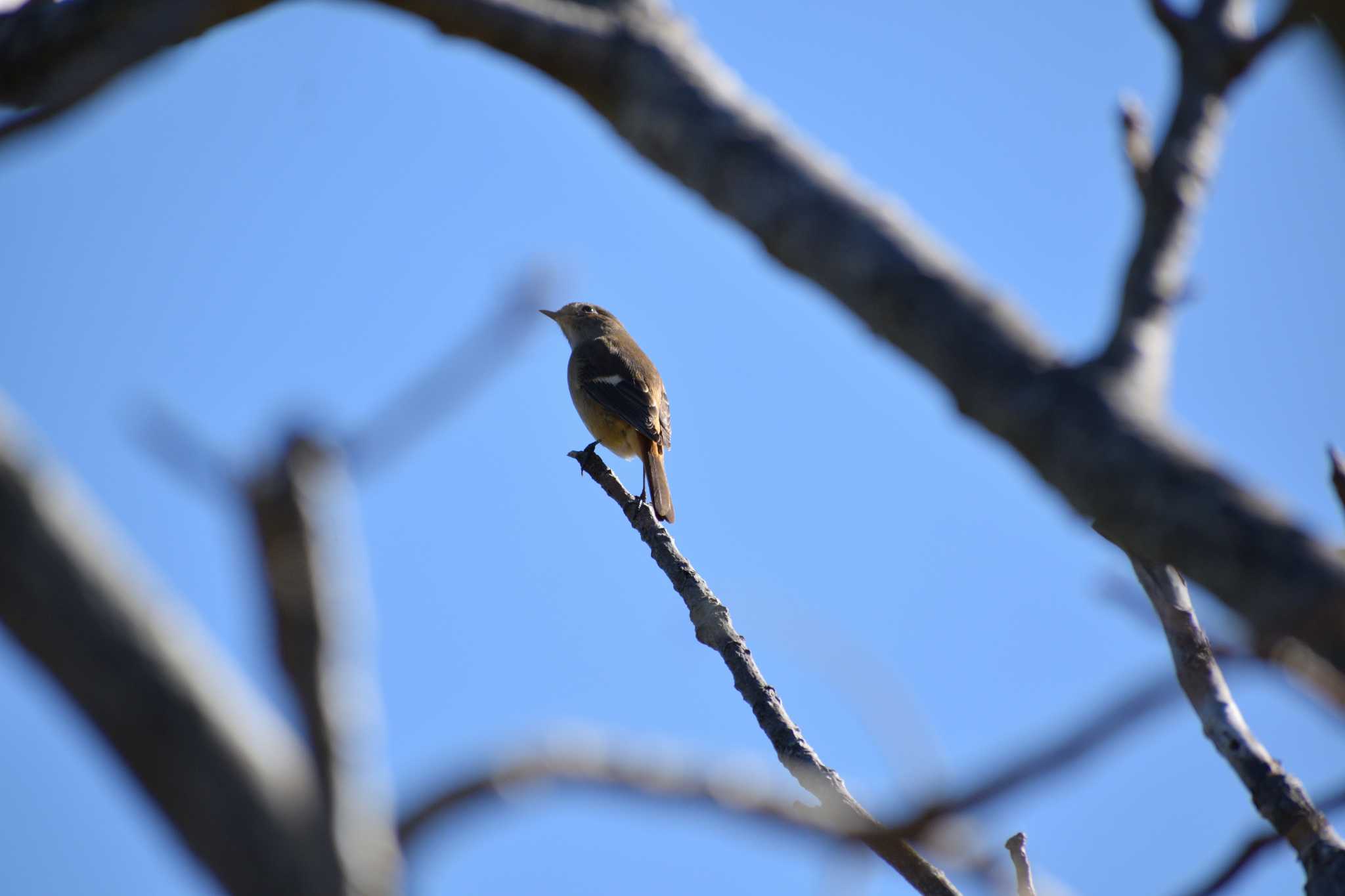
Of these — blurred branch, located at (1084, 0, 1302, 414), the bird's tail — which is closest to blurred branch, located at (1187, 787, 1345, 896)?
blurred branch, located at (1084, 0, 1302, 414)

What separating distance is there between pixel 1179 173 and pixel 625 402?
724cm

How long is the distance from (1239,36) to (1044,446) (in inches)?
28.8

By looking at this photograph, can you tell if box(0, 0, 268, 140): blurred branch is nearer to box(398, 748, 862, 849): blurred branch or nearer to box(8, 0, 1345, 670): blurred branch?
box(8, 0, 1345, 670): blurred branch

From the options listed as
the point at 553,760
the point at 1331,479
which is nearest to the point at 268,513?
the point at 553,760

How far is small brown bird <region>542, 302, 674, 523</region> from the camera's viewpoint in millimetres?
8273

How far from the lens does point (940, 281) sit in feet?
4.93

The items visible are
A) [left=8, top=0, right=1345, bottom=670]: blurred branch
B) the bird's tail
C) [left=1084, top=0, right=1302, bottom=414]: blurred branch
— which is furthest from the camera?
the bird's tail

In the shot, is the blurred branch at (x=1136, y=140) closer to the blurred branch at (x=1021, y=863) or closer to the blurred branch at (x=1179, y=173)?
the blurred branch at (x=1179, y=173)

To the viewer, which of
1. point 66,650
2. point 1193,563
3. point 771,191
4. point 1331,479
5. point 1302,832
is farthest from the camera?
point 1302,832

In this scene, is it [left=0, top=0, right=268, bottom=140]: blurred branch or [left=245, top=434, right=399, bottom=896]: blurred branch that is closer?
[left=245, top=434, right=399, bottom=896]: blurred branch

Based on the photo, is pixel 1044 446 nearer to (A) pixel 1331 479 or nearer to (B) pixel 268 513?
(B) pixel 268 513

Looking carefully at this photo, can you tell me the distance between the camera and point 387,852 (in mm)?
1135

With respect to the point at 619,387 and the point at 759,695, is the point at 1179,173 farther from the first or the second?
the point at 619,387

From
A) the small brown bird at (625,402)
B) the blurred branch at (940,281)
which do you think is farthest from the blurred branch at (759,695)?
the small brown bird at (625,402)
